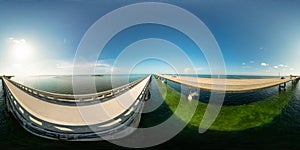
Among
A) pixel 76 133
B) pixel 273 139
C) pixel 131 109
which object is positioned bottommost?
pixel 273 139

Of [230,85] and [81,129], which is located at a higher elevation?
[230,85]

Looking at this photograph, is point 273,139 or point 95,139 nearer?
point 95,139

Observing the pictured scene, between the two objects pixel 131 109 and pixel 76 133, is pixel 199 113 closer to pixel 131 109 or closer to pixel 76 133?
pixel 131 109

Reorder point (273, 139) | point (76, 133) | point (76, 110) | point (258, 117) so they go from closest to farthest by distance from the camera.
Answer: point (76, 133) < point (273, 139) < point (76, 110) < point (258, 117)

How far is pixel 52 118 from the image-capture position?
8.75m

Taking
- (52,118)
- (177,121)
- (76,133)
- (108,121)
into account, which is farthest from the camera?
(177,121)

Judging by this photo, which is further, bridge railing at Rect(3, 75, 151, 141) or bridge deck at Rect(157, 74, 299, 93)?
bridge deck at Rect(157, 74, 299, 93)

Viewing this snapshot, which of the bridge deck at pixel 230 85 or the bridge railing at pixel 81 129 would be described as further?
the bridge deck at pixel 230 85

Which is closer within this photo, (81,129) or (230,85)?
(81,129)

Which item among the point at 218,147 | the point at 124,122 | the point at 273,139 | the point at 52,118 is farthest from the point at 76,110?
the point at 273,139

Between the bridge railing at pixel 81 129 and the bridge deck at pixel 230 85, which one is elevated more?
the bridge deck at pixel 230 85

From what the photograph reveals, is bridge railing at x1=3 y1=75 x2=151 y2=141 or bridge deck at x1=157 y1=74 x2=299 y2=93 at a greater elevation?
bridge deck at x1=157 y1=74 x2=299 y2=93

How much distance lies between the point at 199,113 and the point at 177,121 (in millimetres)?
3399

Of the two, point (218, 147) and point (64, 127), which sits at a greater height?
point (64, 127)
